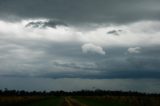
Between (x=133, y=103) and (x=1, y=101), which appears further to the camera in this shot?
(x=133, y=103)

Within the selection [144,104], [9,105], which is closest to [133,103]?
[144,104]

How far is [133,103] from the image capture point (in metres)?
81.0

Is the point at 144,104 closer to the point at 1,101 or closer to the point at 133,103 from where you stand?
the point at 133,103

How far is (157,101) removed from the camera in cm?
6919

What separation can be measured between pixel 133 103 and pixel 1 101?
2675 centimetres

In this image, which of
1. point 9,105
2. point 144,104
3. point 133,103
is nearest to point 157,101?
point 144,104

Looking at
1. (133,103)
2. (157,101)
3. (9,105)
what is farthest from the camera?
(133,103)

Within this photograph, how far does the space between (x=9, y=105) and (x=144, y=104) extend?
83.2ft

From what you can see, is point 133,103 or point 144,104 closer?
point 144,104

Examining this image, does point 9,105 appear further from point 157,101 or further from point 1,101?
point 157,101

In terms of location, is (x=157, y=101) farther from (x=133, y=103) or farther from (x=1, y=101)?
(x=1, y=101)

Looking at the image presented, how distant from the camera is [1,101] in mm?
73000

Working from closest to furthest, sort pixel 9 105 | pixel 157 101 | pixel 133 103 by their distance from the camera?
pixel 157 101, pixel 9 105, pixel 133 103

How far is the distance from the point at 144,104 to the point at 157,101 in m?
2.90
